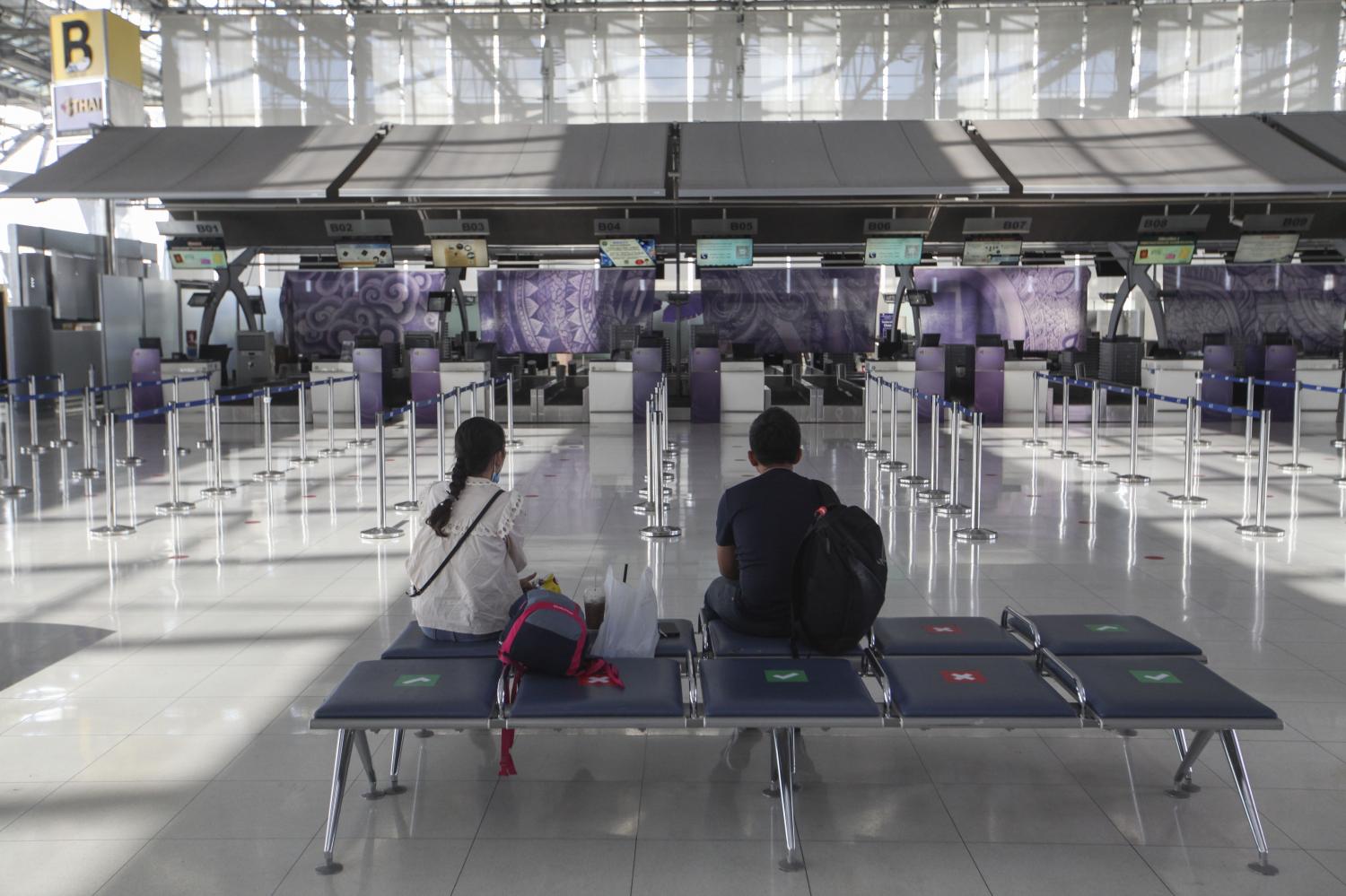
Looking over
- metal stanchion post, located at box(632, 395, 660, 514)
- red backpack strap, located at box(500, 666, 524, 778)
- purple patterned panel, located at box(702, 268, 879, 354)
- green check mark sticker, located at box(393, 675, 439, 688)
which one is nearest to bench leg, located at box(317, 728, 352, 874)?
green check mark sticker, located at box(393, 675, 439, 688)

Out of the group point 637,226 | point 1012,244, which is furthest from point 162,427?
point 1012,244

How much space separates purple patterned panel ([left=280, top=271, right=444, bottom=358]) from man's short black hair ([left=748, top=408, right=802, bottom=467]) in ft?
73.6

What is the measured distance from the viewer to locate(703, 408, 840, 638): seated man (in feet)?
13.4

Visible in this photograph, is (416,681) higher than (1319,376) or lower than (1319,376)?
lower

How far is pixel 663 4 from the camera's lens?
954 inches

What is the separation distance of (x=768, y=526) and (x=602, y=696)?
94 centimetres

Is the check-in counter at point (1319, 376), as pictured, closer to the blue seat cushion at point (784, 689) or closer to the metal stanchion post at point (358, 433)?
the metal stanchion post at point (358, 433)

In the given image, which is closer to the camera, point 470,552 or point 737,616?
point 470,552

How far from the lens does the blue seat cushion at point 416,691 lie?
345cm

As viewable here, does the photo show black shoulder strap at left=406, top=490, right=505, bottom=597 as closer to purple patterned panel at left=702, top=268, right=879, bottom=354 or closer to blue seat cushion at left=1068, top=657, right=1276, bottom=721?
blue seat cushion at left=1068, top=657, right=1276, bottom=721

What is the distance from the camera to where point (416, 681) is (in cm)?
367

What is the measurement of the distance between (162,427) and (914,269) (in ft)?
50.5

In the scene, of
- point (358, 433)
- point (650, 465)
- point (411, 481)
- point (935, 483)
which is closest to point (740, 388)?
point (358, 433)

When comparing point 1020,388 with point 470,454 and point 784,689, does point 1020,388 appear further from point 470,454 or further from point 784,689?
point 784,689
